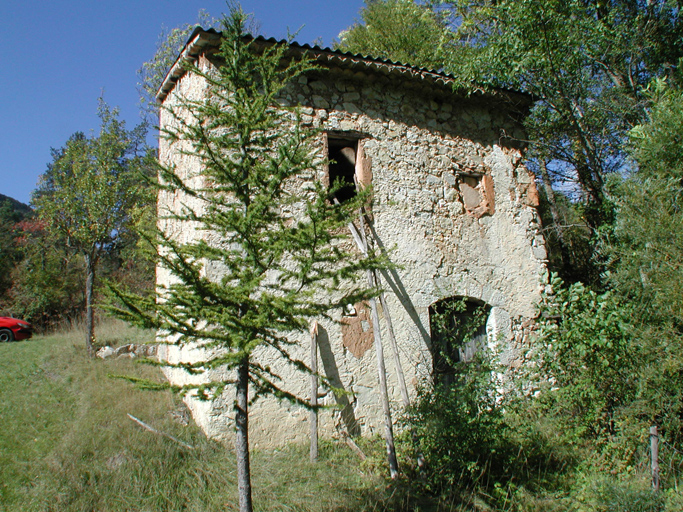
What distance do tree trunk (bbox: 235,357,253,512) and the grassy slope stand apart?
3.03 feet

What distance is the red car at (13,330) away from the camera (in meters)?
12.2

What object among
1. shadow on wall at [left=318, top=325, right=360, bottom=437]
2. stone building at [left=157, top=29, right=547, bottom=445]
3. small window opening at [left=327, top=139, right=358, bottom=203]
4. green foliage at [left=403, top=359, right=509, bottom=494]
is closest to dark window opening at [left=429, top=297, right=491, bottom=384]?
stone building at [left=157, top=29, right=547, bottom=445]

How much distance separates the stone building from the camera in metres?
5.12

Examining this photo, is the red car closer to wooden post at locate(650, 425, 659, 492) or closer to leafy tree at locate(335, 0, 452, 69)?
leafy tree at locate(335, 0, 452, 69)

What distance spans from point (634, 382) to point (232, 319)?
4.40m

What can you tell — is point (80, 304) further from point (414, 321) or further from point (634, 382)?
point (634, 382)

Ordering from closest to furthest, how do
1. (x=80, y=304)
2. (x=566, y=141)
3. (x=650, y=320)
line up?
(x=650, y=320), (x=566, y=141), (x=80, y=304)

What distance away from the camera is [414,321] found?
5.55 m

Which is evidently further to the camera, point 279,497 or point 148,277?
→ point 148,277

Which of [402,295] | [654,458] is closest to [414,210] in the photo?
[402,295]

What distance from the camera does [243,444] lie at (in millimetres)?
2914

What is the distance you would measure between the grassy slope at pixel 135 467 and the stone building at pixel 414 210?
18.6 inches

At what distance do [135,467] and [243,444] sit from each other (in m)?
1.74

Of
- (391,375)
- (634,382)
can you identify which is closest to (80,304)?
(391,375)
